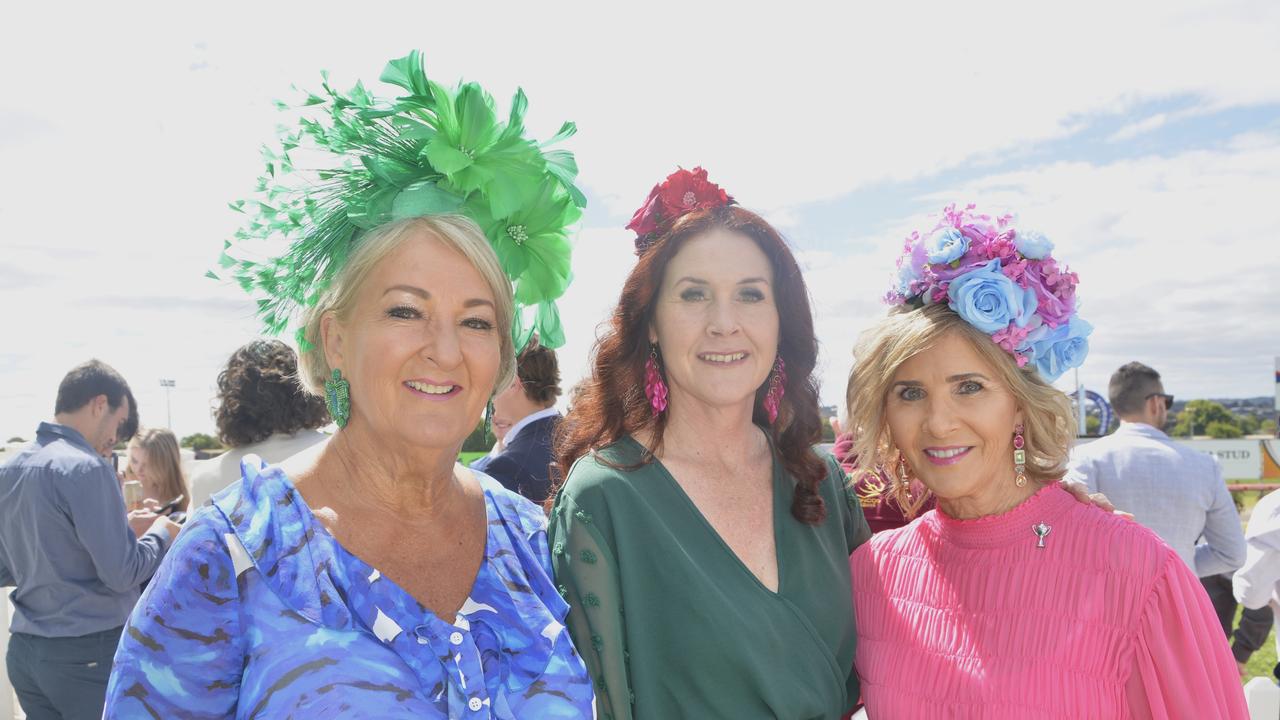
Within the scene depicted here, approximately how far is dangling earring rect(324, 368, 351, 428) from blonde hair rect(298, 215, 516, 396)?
0.04 metres

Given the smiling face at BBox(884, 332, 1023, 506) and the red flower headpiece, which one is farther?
the red flower headpiece

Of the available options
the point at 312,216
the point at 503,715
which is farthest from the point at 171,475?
the point at 503,715

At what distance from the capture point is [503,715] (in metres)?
1.71

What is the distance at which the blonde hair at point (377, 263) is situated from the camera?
1940 millimetres

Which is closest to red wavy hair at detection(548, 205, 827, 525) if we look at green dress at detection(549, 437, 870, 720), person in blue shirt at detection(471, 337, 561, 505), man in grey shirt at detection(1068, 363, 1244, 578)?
green dress at detection(549, 437, 870, 720)

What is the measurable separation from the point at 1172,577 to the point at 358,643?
5.62 ft

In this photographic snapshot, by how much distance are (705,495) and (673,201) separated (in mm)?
830

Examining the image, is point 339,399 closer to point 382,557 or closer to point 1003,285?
point 382,557

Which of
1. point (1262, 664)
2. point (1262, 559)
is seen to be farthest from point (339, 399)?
point (1262, 664)

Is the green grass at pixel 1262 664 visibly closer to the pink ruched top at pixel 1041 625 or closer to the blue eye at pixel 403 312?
the pink ruched top at pixel 1041 625

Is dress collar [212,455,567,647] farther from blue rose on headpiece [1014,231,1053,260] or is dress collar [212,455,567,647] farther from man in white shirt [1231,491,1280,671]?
man in white shirt [1231,491,1280,671]

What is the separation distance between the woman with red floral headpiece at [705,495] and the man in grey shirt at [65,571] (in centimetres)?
254

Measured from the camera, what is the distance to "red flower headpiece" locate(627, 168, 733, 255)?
2.51m

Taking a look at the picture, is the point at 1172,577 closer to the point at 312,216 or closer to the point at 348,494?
the point at 348,494
